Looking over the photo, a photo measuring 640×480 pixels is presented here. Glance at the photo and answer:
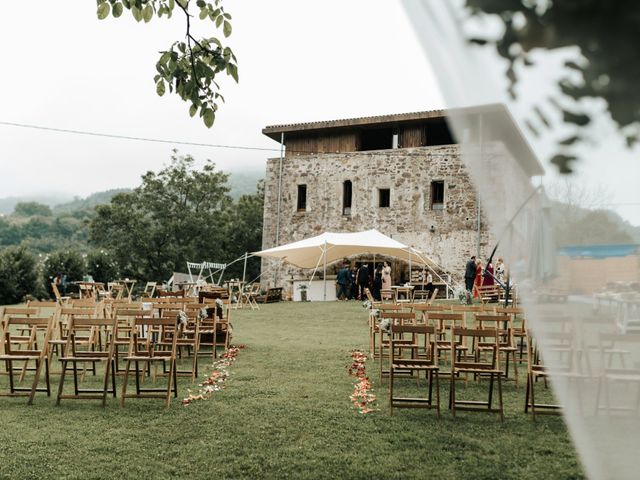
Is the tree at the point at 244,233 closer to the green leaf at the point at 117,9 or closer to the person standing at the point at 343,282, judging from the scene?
the person standing at the point at 343,282

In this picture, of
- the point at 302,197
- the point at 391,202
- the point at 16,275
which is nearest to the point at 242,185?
the point at 302,197

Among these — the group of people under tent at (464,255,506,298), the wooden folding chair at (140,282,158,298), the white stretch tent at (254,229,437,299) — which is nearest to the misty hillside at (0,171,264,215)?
the white stretch tent at (254,229,437,299)

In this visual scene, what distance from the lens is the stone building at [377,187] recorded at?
24125mm

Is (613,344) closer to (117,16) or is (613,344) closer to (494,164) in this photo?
(494,164)

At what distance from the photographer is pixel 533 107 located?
1068 mm

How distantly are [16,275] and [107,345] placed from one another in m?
21.6

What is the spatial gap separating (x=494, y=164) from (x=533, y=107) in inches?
8.4

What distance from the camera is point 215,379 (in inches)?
298

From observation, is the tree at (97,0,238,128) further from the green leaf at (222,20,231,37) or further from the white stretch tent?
the white stretch tent

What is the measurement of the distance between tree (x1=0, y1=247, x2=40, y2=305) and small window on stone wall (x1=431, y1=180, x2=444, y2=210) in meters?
17.3

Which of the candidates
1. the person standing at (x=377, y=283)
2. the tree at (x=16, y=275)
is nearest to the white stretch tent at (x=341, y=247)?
the person standing at (x=377, y=283)

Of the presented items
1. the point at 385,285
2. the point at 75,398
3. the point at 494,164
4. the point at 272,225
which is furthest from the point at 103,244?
the point at 494,164

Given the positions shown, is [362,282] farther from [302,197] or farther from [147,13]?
[147,13]

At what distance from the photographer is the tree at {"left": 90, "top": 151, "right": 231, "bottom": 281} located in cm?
3628
